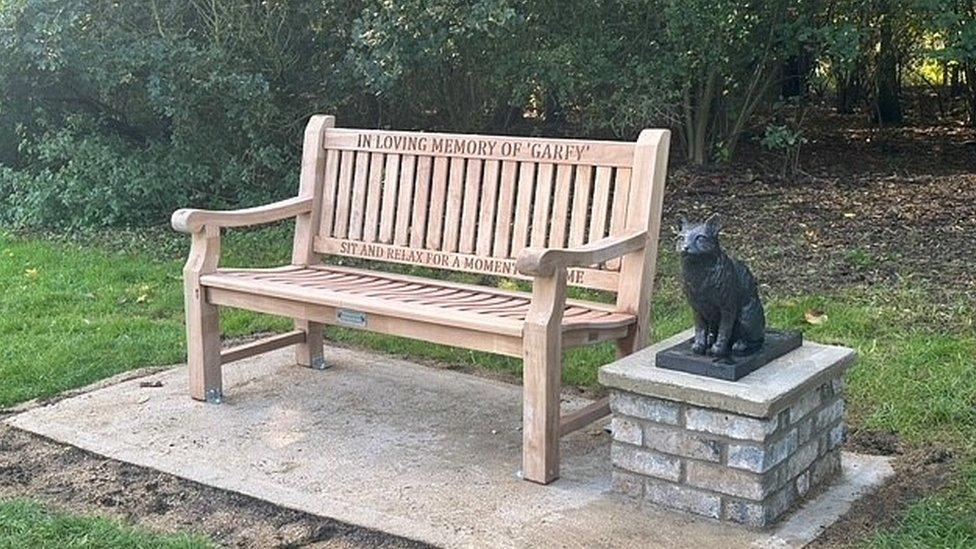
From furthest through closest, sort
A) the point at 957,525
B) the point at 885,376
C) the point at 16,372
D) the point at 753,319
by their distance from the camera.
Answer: the point at 16,372 → the point at 885,376 → the point at 753,319 → the point at 957,525

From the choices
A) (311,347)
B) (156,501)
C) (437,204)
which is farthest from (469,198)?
(156,501)

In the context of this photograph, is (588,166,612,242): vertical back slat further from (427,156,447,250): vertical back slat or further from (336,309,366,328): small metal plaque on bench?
(336,309,366,328): small metal plaque on bench

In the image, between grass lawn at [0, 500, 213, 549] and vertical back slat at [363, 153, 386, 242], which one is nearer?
grass lawn at [0, 500, 213, 549]

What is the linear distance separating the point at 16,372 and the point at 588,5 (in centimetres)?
466

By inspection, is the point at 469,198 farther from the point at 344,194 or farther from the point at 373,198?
the point at 344,194

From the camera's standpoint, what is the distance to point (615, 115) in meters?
8.14

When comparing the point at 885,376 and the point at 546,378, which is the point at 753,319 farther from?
the point at 885,376

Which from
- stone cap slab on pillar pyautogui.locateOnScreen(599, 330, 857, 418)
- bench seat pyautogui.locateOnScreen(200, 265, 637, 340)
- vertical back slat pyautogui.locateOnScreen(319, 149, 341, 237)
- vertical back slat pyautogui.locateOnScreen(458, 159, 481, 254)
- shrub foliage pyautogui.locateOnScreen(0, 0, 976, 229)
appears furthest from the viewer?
shrub foliage pyautogui.locateOnScreen(0, 0, 976, 229)

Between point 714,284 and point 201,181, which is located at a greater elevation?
point 714,284

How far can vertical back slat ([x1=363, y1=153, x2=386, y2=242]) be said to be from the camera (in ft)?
15.9

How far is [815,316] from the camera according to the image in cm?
551

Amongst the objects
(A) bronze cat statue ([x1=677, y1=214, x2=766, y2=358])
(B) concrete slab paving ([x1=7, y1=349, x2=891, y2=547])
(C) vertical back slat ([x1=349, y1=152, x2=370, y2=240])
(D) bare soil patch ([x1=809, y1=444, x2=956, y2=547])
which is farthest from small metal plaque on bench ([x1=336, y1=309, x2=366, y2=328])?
(D) bare soil patch ([x1=809, y1=444, x2=956, y2=547])

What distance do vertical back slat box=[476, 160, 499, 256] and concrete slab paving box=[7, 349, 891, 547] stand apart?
65 centimetres

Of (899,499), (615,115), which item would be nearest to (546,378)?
(899,499)
